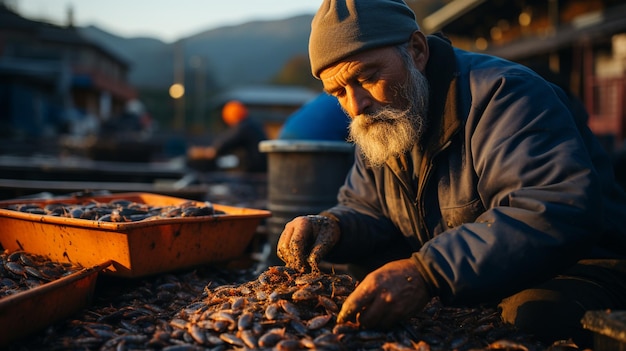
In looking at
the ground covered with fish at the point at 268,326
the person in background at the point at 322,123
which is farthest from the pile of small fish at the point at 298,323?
the person in background at the point at 322,123

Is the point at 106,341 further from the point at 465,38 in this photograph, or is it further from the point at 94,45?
the point at 94,45

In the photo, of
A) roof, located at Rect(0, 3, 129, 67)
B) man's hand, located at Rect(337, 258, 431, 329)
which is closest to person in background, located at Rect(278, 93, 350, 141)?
man's hand, located at Rect(337, 258, 431, 329)

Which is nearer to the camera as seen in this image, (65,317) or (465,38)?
(65,317)

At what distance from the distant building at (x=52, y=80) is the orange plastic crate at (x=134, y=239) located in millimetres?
19972

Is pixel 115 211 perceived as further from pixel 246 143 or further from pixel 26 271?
pixel 246 143

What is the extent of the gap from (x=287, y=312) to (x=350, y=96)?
1.23 metres

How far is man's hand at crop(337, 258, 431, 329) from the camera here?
7.01ft

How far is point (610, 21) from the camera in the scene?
13930mm

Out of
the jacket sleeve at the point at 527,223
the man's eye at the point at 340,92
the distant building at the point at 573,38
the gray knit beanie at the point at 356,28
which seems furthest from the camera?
the distant building at the point at 573,38

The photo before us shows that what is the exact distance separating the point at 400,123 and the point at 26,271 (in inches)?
90.5

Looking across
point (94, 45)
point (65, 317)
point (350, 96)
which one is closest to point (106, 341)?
point (65, 317)

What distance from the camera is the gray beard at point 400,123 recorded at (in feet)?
9.20

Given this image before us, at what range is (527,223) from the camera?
2160 mm

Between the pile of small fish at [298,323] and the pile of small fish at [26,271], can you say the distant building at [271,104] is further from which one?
the pile of small fish at [298,323]
